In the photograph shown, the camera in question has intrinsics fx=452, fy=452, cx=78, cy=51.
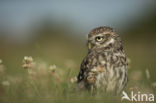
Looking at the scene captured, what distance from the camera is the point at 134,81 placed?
27.5ft

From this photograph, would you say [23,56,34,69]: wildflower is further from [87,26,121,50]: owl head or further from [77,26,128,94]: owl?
[87,26,121,50]: owl head

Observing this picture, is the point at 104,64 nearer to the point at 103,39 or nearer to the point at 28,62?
the point at 103,39

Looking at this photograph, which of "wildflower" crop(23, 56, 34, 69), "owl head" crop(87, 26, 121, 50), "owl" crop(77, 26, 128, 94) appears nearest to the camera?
"wildflower" crop(23, 56, 34, 69)

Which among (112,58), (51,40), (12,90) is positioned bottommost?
(12,90)

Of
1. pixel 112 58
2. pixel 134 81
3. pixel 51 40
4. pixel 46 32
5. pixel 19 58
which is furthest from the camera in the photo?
pixel 46 32

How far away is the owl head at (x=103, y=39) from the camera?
722 cm

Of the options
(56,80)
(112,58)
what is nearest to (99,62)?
(112,58)

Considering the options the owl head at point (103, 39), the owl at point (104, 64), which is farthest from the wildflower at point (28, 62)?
the owl head at point (103, 39)

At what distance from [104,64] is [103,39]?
57 cm

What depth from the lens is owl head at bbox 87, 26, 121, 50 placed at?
7.22 meters

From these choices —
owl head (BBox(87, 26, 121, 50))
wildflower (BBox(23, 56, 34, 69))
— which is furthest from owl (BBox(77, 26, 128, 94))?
wildflower (BBox(23, 56, 34, 69))

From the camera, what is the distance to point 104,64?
686 cm

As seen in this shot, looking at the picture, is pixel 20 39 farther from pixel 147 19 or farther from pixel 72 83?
pixel 72 83

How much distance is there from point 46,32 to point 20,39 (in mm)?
2032
